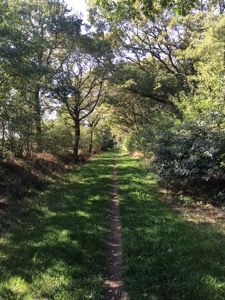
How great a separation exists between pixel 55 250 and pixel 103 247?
1090 millimetres

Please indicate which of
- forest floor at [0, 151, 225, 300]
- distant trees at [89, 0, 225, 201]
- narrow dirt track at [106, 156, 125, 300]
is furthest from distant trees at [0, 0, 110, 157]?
narrow dirt track at [106, 156, 125, 300]

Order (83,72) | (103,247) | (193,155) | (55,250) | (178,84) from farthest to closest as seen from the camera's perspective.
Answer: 1. (83,72)
2. (178,84)
3. (193,155)
4. (103,247)
5. (55,250)

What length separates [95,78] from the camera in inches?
910

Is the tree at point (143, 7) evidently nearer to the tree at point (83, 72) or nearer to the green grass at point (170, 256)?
the green grass at point (170, 256)

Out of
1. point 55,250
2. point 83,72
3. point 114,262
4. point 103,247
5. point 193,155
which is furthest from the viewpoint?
point 83,72

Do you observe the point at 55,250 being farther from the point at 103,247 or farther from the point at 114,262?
the point at 114,262

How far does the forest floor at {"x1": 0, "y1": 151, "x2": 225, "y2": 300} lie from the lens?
13.7 feet

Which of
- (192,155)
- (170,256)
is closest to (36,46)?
(192,155)

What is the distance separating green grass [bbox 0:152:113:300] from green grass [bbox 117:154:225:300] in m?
0.64

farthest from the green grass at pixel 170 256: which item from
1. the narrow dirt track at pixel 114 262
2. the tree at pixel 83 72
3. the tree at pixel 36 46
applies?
the tree at pixel 83 72

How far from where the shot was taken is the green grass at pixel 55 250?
165 inches

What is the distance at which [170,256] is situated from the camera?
516 cm

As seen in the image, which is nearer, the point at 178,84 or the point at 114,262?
the point at 114,262

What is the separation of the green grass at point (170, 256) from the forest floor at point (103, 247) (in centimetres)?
2
